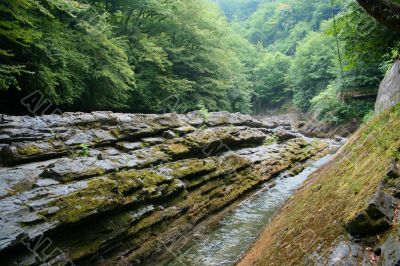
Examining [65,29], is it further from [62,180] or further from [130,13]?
[62,180]

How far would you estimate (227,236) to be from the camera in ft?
29.9

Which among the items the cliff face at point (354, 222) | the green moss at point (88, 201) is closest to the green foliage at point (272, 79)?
the green moss at point (88, 201)

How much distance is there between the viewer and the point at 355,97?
27453 millimetres

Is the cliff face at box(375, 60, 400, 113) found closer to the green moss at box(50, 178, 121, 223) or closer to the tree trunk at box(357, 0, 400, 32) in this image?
the tree trunk at box(357, 0, 400, 32)

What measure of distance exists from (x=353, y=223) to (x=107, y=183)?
6117mm

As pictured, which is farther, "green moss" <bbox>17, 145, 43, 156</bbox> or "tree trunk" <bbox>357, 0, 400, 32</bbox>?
"green moss" <bbox>17, 145, 43, 156</bbox>

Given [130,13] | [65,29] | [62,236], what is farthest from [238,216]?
[130,13]

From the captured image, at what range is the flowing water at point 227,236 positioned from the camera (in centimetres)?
794

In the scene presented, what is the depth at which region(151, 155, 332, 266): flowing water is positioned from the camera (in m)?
7.94

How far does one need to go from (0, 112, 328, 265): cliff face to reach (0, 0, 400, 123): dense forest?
3.20 metres

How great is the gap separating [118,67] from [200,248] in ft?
44.0

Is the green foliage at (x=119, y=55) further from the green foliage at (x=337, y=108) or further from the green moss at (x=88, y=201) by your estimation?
the green foliage at (x=337, y=108)

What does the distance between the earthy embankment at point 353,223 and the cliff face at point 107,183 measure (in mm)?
3453

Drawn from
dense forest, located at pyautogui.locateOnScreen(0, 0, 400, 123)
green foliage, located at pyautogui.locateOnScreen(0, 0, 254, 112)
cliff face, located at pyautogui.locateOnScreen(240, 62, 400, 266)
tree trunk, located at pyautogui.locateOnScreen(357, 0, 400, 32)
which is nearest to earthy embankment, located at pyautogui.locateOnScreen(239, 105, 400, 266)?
cliff face, located at pyautogui.locateOnScreen(240, 62, 400, 266)
